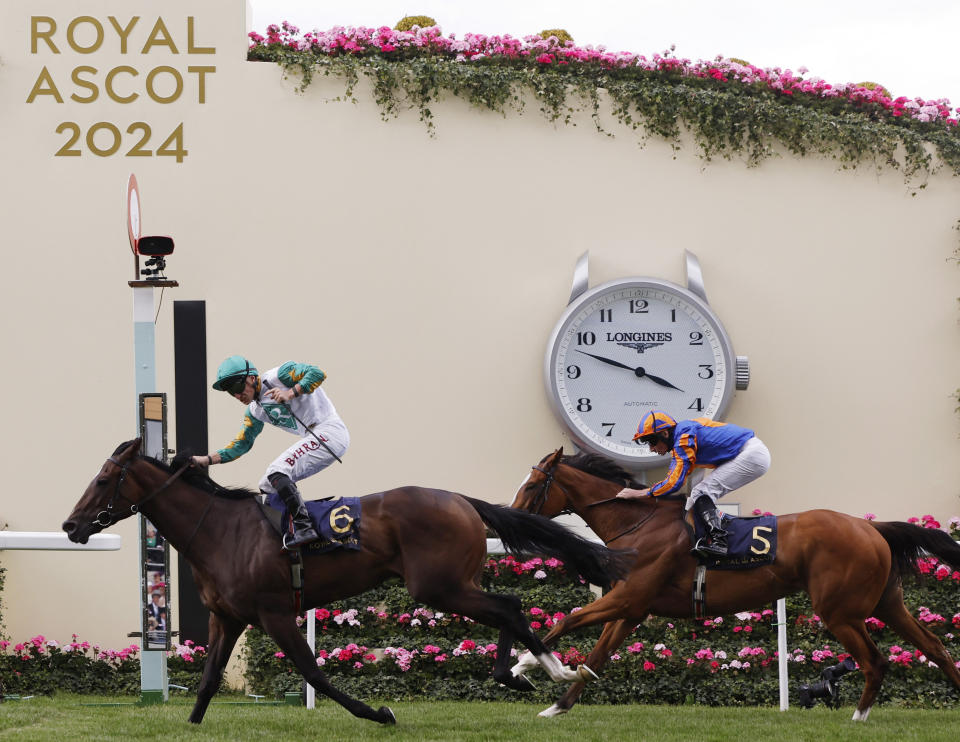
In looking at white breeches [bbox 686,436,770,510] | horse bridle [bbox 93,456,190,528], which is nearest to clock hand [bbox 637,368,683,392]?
white breeches [bbox 686,436,770,510]

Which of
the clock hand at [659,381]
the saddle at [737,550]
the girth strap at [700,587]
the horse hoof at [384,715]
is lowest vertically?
the horse hoof at [384,715]

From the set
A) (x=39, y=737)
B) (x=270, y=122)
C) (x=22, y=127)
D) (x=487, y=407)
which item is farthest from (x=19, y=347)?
(x=39, y=737)

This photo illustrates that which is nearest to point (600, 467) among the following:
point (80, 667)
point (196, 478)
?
point (196, 478)

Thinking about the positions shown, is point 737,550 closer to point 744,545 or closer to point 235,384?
point 744,545

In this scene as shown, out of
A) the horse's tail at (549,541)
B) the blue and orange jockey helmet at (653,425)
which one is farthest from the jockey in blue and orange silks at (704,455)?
the horse's tail at (549,541)

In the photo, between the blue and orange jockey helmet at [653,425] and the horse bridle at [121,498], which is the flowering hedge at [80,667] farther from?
the blue and orange jockey helmet at [653,425]

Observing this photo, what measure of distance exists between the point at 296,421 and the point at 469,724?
5.91 feet

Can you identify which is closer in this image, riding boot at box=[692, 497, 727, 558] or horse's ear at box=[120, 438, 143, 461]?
horse's ear at box=[120, 438, 143, 461]

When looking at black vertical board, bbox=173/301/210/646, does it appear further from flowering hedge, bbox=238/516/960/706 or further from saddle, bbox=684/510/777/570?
saddle, bbox=684/510/777/570

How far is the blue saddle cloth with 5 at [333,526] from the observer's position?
246 inches

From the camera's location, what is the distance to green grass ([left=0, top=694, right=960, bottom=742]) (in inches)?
232

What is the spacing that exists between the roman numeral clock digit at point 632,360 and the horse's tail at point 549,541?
2640mm

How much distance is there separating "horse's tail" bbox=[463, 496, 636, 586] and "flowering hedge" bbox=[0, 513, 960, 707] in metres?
1.71

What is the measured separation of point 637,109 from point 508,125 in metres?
1.00
